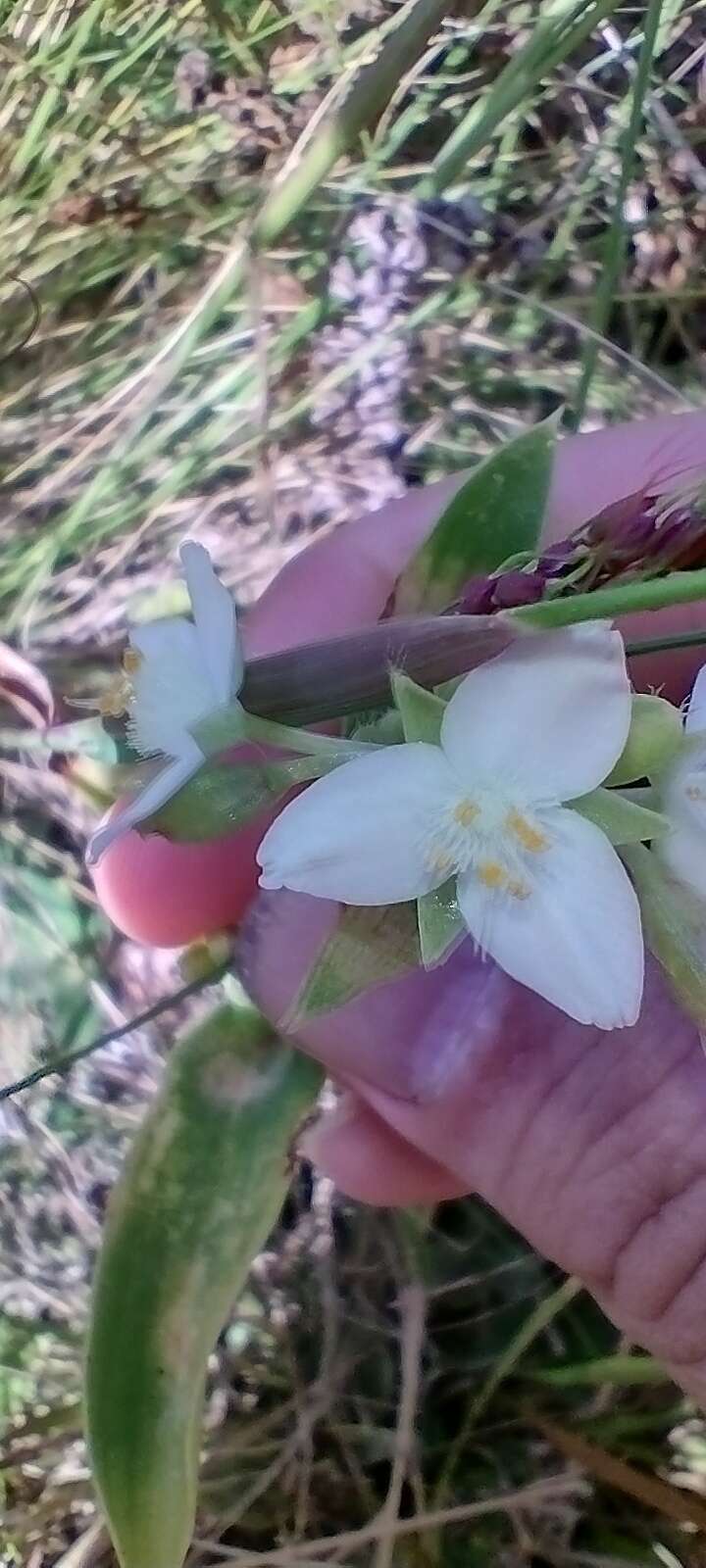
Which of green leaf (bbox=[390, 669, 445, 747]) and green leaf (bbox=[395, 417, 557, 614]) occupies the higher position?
green leaf (bbox=[390, 669, 445, 747])

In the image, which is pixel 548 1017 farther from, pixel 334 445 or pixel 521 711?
pixel 334 445

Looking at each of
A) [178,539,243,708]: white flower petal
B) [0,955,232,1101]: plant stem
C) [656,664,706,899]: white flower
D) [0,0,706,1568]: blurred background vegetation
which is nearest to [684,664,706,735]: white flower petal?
[656,664,706,899]: white flower

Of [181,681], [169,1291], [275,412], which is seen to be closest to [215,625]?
[181,681]

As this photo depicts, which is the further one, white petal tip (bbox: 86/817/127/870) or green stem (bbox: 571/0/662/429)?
green stem (bbox: 571/0/662/429)

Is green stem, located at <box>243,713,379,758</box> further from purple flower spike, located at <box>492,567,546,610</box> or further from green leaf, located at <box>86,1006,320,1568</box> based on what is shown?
green leaf, located at <box>86,1006,320,1568</box>

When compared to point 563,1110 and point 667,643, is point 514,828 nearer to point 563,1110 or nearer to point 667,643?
point 667,643
